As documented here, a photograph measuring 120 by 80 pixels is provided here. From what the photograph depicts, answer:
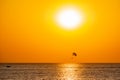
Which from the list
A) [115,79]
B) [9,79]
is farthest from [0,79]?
[115,79]

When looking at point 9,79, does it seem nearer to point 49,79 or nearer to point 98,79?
point 49,79

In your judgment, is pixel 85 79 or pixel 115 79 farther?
pixel 85 79

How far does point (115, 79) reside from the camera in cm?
4784

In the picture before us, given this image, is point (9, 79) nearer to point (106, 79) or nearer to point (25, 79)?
point (25, 79)

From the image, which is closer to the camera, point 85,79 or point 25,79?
point 25,79

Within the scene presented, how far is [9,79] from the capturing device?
48781 mm

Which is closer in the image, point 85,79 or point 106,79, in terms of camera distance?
point 106,79

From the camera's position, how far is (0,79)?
48969 mm

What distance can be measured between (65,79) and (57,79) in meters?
1.61

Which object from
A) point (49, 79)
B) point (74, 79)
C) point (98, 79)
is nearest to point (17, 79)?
point (49, 79)

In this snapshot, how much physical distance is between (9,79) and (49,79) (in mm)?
6575

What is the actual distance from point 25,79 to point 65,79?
6336 millimetres

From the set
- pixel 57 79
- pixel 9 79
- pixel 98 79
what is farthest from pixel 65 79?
pixel 9 79

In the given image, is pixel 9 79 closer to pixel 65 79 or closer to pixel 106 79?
pixel 65 79
